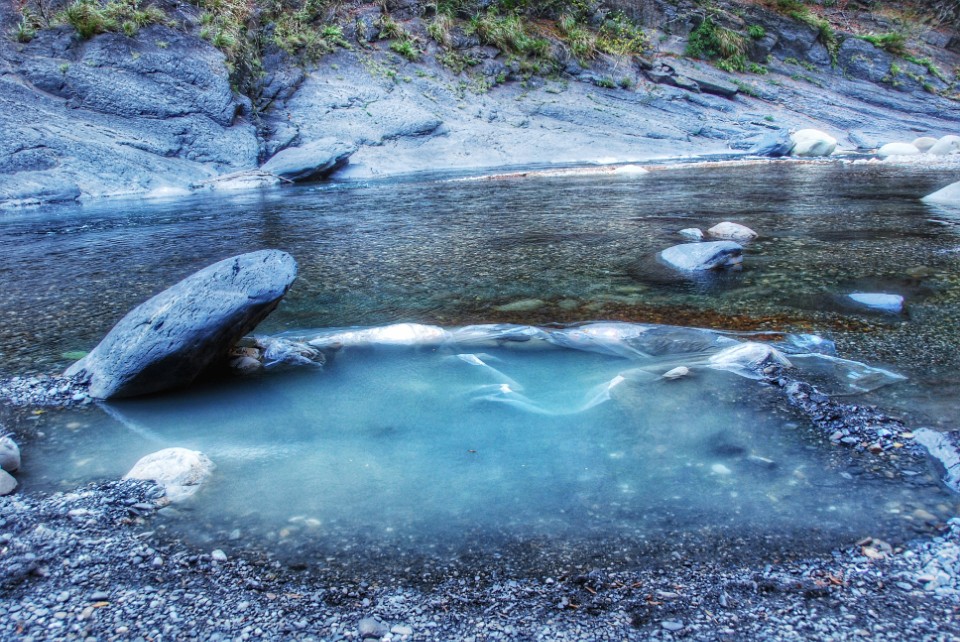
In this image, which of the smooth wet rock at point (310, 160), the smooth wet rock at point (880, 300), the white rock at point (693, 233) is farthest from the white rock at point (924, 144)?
the smooth wet rock at point (880, 300)

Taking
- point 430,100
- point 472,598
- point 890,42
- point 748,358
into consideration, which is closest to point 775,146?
point 430,100

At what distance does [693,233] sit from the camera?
7.28 metres

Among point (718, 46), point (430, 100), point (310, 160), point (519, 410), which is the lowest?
point (310, 160)

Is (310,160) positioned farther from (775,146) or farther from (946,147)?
(946,147)

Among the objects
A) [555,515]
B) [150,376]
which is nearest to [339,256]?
[150,376]

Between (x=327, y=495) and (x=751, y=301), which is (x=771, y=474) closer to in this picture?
(x=327, y=495)

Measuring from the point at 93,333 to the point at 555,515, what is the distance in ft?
13.0

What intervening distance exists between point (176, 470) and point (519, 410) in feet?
5.36

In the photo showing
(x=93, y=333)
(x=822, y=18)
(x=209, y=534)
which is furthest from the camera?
(x=822, y=18)

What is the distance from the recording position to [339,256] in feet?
23.0

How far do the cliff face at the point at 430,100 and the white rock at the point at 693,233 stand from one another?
479 inches

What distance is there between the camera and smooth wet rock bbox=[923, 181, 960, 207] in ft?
29.9

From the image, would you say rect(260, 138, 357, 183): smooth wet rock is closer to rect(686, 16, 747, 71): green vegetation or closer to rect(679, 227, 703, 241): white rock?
rect(679, 227, 703, 241): white rock

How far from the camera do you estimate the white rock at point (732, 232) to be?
694 centimetres
